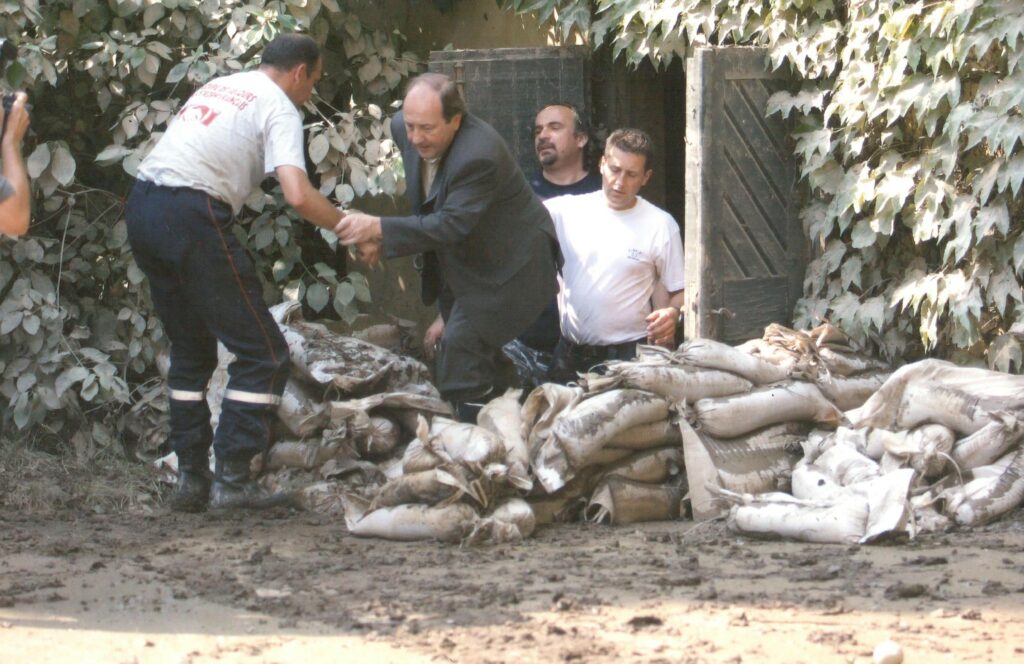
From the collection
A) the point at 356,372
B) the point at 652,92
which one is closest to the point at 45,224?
the point at 356,372

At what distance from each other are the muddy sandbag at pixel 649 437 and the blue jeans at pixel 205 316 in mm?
1314

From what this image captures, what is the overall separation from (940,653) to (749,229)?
3.09m

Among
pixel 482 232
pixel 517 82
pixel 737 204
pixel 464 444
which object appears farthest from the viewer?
pixel 517 82

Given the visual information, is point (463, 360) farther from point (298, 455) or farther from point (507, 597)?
point (507, 597)

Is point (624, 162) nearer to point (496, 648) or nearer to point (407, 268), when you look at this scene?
point (407, 268)

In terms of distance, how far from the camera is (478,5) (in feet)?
26.1

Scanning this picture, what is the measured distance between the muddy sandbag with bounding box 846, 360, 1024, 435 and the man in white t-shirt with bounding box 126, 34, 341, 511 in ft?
7.26

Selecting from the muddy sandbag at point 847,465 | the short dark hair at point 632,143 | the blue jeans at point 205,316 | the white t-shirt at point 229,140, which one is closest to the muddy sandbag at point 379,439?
the blue jeans at point 205,316

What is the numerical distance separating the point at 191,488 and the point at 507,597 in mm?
1960

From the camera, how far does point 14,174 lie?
423 cm

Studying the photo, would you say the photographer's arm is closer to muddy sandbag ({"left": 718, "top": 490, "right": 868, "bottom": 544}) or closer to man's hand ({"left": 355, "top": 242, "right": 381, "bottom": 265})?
man's hand ({"left": 355, "top": 242, "right": 381, "bottom": 265})

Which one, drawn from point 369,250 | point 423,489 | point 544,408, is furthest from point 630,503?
point 369,250

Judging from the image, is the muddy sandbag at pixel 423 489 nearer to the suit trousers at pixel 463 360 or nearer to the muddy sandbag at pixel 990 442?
the suit trousers at pixel 463 360

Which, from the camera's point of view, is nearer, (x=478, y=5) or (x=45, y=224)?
(x=45, y=224)
